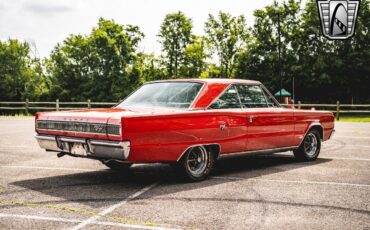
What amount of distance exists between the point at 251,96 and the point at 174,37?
52501 mm

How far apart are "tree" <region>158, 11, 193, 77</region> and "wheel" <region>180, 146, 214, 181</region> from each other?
52828mm

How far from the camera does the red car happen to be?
17.7 ft

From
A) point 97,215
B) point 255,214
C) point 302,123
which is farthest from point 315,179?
point 97,215

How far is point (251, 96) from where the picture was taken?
24.1ft

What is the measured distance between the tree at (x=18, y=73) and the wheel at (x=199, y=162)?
56.6 meters

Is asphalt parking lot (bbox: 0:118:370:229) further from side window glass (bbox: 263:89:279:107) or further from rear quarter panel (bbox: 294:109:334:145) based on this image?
side window glass (bbox: 263:89:279:107)

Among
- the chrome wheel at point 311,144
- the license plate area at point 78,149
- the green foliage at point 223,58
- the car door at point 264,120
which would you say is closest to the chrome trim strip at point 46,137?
the license plate area at point 78,149

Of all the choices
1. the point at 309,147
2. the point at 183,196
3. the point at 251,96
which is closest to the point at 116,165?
the point at 183,196

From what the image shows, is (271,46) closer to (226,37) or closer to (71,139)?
(226,37)

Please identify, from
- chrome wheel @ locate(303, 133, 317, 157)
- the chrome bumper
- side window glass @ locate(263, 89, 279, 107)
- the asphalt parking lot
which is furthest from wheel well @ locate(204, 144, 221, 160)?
chrome wheel @ locate(303, 133, 317, 157)

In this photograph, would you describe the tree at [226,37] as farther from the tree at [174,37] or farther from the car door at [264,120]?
the car door at [264,120]

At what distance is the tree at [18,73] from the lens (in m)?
63.0

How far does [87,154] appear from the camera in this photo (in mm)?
5645

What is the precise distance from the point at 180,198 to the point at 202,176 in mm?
1142
